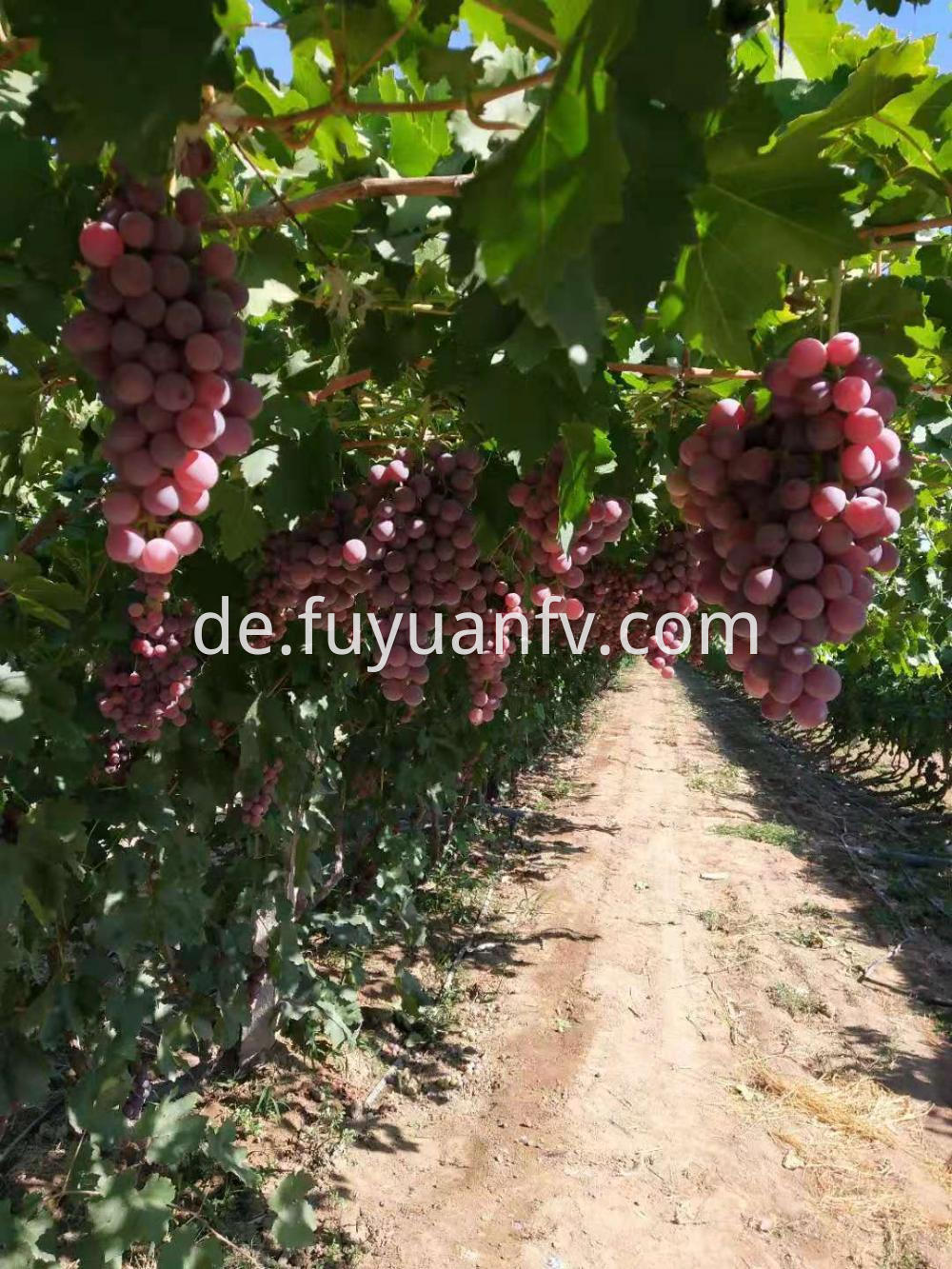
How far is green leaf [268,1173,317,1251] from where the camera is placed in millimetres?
3717

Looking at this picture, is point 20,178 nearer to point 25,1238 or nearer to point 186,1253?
point 25,1238

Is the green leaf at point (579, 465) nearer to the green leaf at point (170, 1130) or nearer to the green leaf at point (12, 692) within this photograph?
the green leaf at point (12, 692)

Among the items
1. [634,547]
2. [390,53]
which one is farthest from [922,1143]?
[390,53]

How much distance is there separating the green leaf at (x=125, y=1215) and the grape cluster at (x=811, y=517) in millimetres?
2869

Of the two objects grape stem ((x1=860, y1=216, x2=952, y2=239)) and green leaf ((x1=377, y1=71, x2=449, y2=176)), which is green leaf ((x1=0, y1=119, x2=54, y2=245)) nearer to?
green leaf ((x1=377, y1=71, x2=449, y2=176))

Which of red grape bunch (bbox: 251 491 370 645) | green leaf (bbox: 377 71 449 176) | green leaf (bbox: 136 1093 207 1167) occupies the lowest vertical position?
green leaf (bbox: 136 1093 207 1167)

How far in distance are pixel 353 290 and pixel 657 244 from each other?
992 millimetres

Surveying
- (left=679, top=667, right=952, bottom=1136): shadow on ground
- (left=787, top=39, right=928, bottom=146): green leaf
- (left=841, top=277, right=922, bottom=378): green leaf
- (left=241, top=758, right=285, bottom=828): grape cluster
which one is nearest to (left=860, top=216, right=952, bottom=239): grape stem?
(left=841, top=277, right=922, bottom=378): green leaf

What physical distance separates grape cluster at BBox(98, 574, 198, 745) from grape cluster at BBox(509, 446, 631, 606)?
3.76 feet

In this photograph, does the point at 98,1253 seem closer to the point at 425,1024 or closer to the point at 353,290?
the point at 353,290

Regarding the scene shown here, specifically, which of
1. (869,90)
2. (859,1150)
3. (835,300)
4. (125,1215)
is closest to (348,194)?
(835,300)

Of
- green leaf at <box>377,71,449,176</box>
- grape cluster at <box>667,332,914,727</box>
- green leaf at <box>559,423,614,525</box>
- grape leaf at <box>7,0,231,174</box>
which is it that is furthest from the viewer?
green leaf at <box>559,423,614,525</box>

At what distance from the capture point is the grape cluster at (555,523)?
7.84 feet

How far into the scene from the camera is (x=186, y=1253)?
320 centimetres
